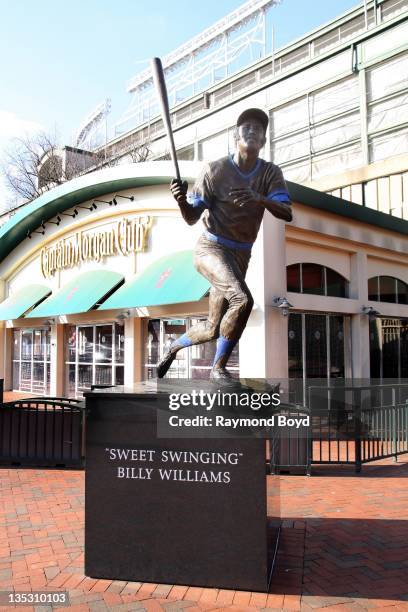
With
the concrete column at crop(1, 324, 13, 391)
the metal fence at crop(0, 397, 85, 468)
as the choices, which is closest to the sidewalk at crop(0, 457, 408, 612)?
the metal fence at crop(0, 397, 85, 468)

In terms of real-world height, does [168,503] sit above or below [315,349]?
below

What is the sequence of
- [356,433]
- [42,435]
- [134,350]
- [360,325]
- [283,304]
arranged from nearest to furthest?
1. [356,433]
2. [42,435]
3. [283,304]
4. [360,325]
5. [134,350]

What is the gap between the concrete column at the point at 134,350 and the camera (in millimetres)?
14656

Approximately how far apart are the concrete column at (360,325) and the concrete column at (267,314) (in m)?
2.85

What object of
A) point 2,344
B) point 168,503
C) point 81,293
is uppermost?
point 81,293

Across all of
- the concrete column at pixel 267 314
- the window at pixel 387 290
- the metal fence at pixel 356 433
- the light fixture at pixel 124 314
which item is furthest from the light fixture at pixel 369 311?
the light fixture at pixel 124 314

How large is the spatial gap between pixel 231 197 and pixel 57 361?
1412 cm

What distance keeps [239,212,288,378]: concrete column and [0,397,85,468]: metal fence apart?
13.9 feet

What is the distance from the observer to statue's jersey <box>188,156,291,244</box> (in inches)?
195

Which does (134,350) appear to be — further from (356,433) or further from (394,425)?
(356,433)

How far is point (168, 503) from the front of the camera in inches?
165

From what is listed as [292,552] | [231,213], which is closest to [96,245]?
[231,213]

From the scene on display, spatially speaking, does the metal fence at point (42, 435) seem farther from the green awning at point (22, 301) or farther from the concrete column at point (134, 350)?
the green awning at point (22, 301)

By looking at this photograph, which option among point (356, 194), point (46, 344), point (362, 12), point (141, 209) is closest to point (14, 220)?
point (46, 344)
